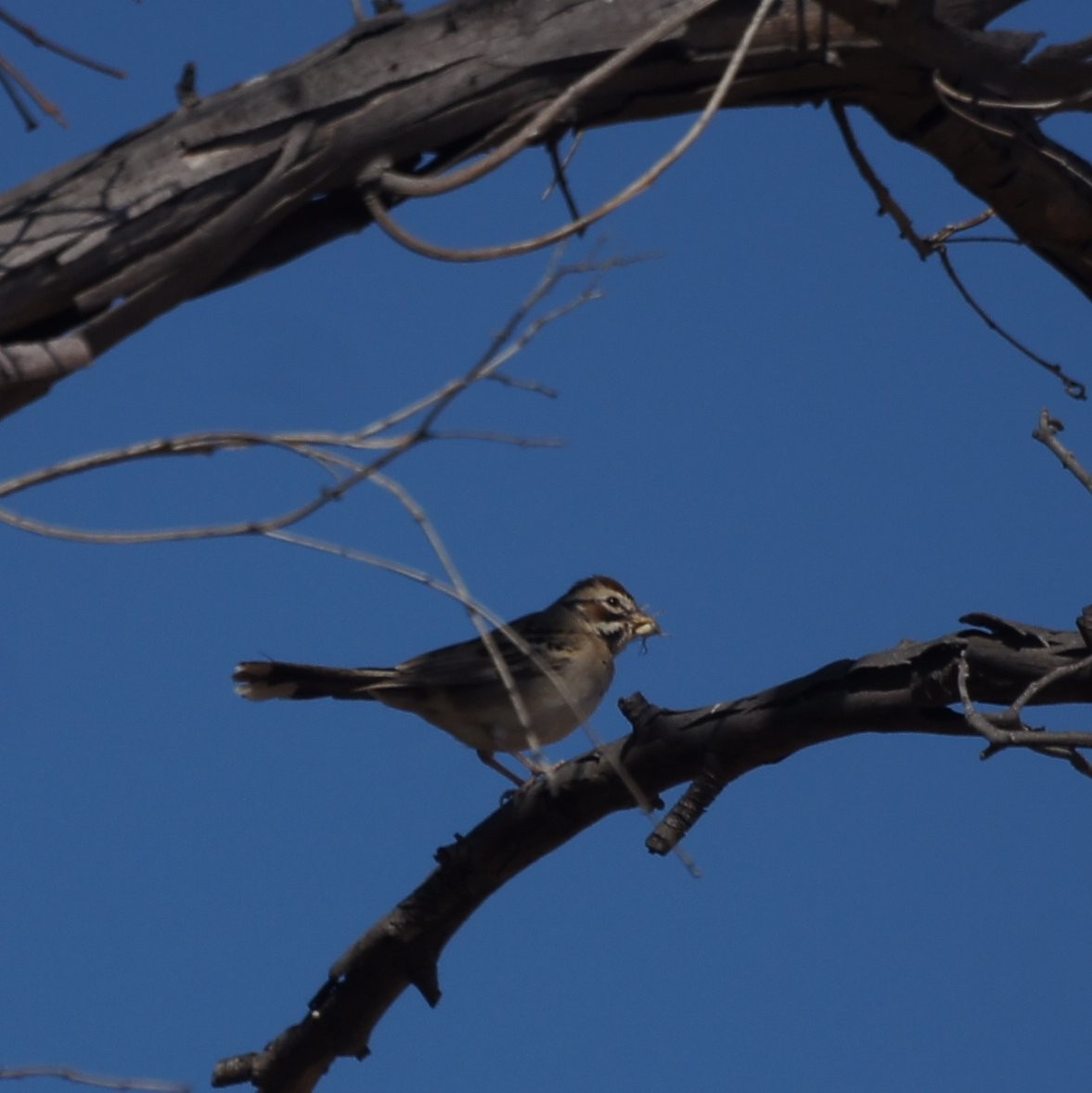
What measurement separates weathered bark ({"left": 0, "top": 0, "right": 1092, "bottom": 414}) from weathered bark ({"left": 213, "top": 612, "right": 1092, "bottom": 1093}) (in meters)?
1.23

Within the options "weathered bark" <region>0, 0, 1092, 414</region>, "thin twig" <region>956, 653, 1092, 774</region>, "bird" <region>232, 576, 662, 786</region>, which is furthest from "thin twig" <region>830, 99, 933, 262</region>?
"bird" <region>232, 576, 662, 786</region>

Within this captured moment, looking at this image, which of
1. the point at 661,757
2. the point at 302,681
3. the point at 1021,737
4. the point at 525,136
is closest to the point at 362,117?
the point at 525,136

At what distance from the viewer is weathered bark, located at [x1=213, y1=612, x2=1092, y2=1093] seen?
376 cm

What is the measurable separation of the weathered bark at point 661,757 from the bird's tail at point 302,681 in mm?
2460

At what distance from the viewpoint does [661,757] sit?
4.32 m

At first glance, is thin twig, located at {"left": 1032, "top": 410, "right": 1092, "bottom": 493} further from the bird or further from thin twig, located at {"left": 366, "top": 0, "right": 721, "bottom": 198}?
the bird

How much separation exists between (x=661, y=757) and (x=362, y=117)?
75.5 inches

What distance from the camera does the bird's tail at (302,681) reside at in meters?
7.09

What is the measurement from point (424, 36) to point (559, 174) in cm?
46

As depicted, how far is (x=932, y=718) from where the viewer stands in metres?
3.89

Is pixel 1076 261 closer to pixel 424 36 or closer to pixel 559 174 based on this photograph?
pixel 559 174

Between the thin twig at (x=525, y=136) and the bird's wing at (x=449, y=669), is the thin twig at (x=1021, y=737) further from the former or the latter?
the bird's wing at (x=449, y=669)

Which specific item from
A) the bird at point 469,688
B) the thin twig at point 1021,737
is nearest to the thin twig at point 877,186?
the thin twig at point 1021,737

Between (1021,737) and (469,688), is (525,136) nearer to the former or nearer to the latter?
(1021,737)
